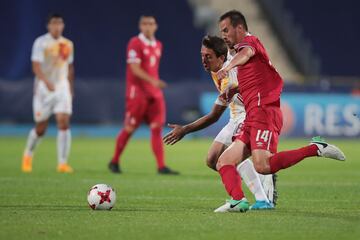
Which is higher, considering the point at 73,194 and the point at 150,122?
the point at 150,122

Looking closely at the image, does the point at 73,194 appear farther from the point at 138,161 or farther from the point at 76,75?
the point at 76,75

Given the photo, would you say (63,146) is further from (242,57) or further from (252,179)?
(242,57)

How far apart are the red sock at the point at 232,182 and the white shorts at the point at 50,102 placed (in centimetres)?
634

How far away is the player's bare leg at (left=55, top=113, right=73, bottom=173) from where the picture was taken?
1387 centimetres

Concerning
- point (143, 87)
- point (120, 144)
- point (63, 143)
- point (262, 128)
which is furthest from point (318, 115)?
point (262, 128)

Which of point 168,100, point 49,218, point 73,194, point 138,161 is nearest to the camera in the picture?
point 49,218

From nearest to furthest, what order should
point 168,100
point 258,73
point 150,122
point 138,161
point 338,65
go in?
point 258,73 < point 150,122 < point 138,161 < point 168,100 < point 338,65

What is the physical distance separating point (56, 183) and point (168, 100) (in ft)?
34.9

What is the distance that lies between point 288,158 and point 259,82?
2.44 ft

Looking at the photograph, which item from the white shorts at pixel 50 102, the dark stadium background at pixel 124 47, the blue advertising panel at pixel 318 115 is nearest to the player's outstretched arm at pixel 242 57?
the white shorts at pixel 50 102

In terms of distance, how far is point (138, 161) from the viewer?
16250 millimetres

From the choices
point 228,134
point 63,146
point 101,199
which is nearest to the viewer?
point 101,199

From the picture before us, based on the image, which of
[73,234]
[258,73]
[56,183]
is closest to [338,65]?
[56,183]

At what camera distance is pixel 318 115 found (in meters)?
→ 21.6
